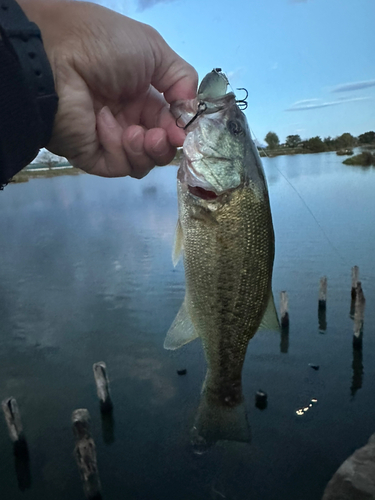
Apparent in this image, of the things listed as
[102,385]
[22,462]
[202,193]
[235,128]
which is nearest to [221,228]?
[202,193]

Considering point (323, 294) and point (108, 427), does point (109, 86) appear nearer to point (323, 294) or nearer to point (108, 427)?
point (108, 427)

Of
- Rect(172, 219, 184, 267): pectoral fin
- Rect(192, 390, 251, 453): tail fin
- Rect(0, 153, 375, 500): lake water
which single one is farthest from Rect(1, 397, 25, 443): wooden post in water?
Rect(172, 219, 184, 267): pectoral fin

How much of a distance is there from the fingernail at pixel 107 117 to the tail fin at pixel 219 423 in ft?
6.73

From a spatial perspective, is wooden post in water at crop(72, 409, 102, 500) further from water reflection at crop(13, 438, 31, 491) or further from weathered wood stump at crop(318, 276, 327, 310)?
weathered wood stump at crop(318, 276, 327, 310)

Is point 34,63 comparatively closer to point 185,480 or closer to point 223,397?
point 223,397

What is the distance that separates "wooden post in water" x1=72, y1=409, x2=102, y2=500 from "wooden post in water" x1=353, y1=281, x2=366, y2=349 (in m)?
9.92

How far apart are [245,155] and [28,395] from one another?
1390 cm

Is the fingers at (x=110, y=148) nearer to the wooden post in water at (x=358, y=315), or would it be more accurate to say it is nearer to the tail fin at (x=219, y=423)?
the tail fin at (x=219, y=423)

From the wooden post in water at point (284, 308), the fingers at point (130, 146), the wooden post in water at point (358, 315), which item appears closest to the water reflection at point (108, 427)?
the wooden post in water at point (284, 308)

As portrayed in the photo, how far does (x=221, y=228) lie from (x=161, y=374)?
1295 cm

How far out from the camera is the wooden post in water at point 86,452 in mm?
8219

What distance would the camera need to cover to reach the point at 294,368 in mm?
14406

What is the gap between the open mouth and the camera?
8.01 feet

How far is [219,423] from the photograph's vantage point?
9.26ft
